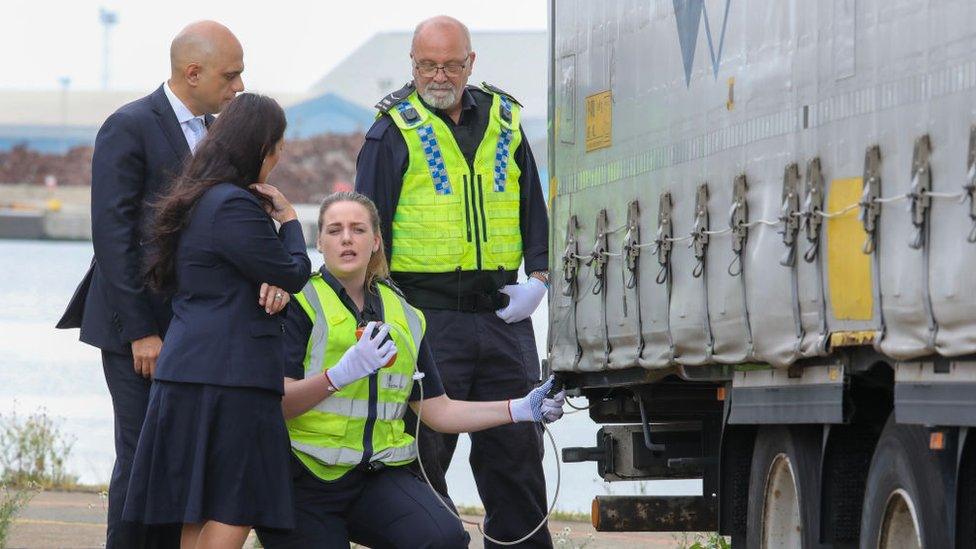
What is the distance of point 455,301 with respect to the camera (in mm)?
8672

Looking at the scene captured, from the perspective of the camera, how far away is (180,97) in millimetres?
7387

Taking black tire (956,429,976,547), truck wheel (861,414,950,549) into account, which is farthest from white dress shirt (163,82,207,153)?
black tire (956,429,976,547)

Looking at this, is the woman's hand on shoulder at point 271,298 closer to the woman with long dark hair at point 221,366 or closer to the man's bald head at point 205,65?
the woman with long dark hair at point 221,366

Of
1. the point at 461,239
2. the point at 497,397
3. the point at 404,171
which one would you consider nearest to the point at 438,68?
the point at 404,171

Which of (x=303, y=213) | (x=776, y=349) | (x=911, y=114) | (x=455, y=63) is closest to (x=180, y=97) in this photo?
(x=455, y=63)

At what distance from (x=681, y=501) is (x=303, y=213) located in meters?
57.9

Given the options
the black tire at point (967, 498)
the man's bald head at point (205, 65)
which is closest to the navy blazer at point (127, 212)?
the man's bald head at point (205, 65)

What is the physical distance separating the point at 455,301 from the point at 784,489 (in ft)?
5.65

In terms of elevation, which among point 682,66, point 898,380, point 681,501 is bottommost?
point 681,501

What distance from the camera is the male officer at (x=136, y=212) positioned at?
7090 mm

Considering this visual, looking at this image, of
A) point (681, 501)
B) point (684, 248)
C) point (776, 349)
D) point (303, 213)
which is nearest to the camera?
point (776, 349)

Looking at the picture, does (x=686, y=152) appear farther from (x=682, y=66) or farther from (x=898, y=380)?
(x=898, y=380)

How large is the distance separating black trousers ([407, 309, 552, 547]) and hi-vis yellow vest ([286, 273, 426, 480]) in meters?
1.60

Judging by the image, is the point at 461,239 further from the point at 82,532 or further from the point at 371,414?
the point at 82,532
